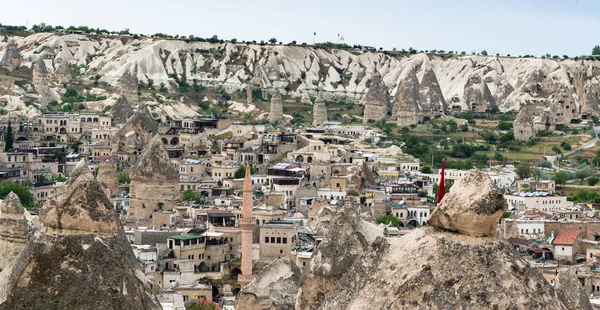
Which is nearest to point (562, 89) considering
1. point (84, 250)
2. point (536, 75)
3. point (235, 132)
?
point (536, 75)

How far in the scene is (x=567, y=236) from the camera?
4794 centimetres

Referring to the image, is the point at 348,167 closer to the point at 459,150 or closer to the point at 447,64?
the point at 459,150

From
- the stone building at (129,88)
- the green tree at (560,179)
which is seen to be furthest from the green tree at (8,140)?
the green tree at (560,179)

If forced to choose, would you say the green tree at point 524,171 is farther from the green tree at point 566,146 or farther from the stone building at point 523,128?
the stone building at point 523,128

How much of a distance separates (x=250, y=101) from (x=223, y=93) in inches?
232

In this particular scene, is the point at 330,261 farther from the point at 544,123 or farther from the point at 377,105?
the point at 377,105

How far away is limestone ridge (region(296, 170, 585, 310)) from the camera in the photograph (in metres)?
8.71

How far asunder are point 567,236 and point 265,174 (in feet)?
69.6

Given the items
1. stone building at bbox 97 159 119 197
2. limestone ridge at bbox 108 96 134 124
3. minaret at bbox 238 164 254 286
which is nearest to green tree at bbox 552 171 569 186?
stone building at bbox 97 159 119 197

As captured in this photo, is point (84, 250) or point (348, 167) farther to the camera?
point (348, 167)

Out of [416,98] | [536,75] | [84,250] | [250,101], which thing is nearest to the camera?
[84,250]

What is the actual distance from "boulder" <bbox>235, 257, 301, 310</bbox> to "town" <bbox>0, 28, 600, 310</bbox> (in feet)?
0.11

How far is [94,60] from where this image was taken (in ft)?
405

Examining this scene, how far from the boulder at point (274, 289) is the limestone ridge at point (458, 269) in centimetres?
733
